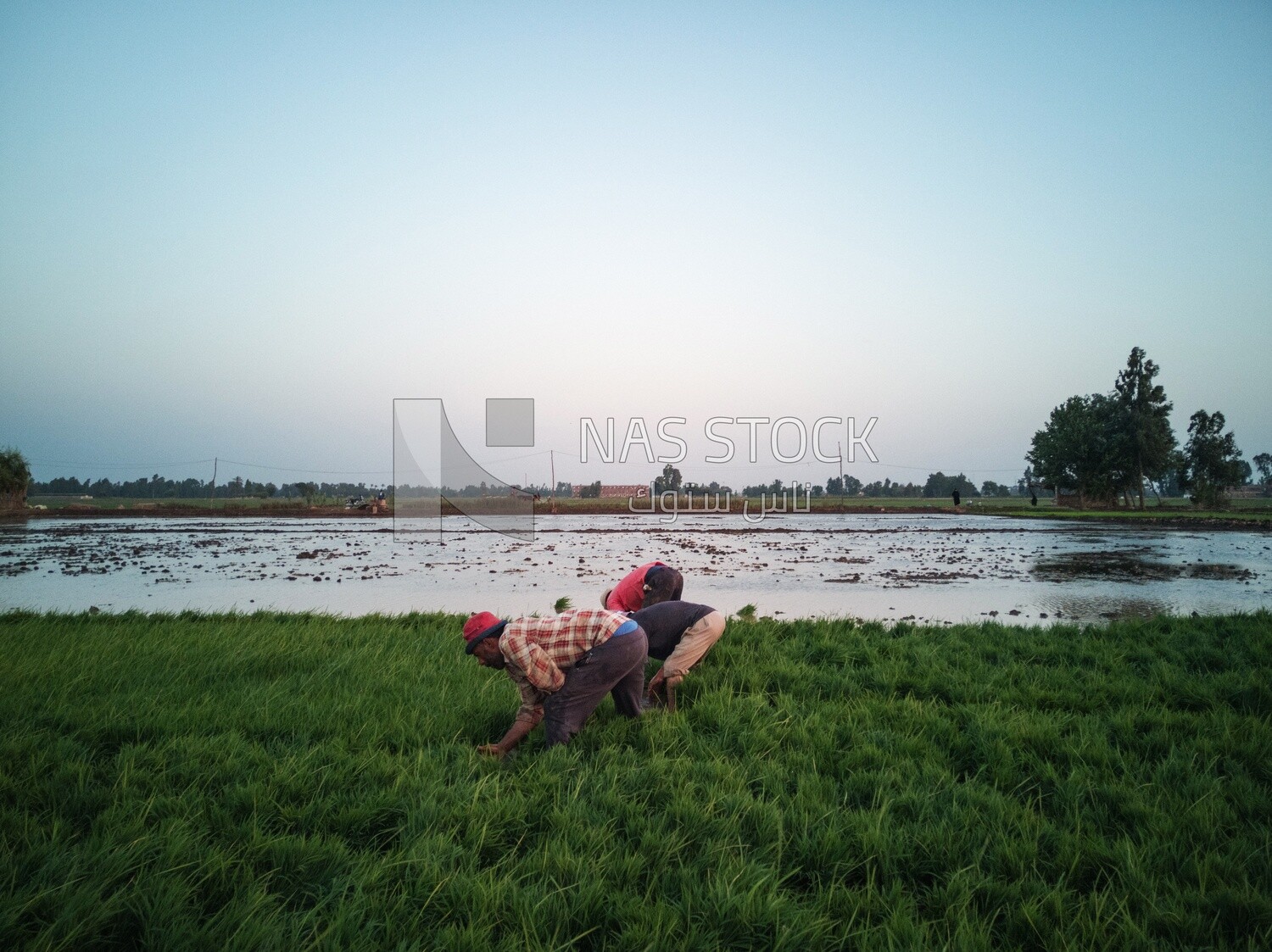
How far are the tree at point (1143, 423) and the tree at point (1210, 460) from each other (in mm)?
5002

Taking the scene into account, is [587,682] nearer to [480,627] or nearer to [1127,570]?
[480,627]

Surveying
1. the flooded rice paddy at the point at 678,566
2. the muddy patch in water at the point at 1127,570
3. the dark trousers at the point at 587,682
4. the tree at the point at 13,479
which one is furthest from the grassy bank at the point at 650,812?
the tree at the point at 13,479

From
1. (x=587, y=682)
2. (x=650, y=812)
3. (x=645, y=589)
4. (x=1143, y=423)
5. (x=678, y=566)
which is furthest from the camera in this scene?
(x=1143, y=423)

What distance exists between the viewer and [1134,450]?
55.5 metres

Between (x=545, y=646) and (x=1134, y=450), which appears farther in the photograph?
(x=1134, y=450)

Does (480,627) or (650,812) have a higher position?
(480,627)

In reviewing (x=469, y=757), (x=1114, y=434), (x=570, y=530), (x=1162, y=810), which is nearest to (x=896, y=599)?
(x=1162, y=810)

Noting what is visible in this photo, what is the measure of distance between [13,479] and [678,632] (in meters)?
54.6

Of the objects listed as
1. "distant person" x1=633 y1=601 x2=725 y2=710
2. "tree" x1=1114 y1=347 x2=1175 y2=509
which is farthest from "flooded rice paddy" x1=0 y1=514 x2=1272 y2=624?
"tree" x1=1114 y1=347 x2=1175 y2=509

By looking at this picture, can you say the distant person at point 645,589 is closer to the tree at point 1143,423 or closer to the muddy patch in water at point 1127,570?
the muddy patch in water at point 1127,570

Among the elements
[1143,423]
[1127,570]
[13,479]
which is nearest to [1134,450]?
[1143,423]

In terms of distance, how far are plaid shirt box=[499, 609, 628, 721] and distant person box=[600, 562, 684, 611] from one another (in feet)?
4.45

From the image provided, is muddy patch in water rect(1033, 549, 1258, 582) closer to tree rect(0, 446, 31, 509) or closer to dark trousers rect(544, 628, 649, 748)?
dark trousers rect(544, 628, 649, 748)

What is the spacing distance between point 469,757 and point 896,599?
36.3 feet
